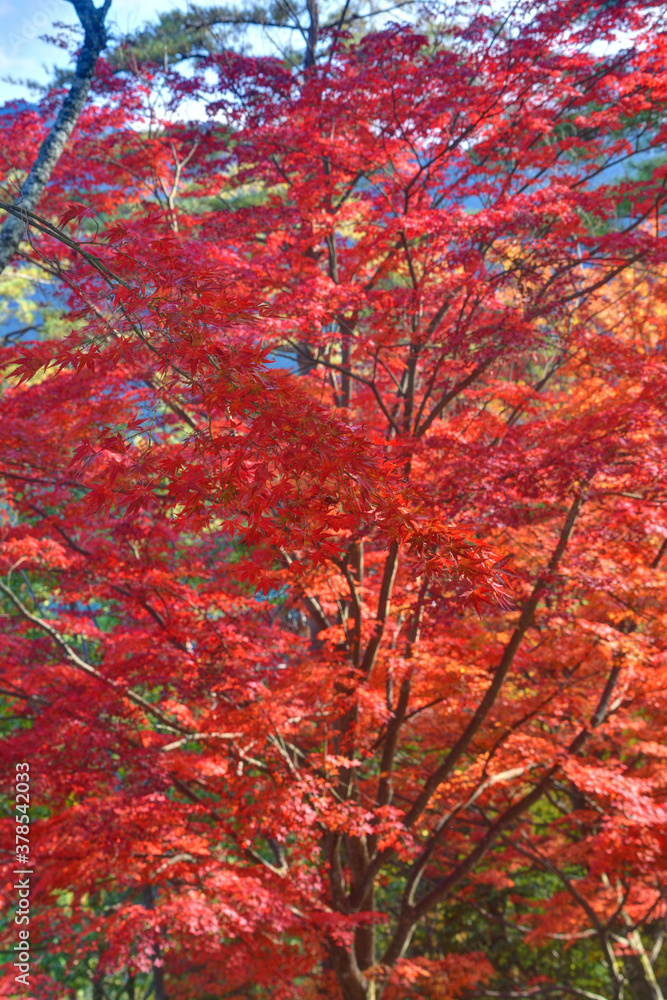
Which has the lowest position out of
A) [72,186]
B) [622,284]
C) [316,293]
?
[316,293]

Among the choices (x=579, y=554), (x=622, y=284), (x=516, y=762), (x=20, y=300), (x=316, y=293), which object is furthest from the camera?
(x=20, y=300)

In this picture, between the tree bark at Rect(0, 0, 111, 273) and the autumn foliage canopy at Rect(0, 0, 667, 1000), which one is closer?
the tree bark at Rect(0, 0, 111, 273)

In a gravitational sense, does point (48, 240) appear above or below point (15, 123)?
below

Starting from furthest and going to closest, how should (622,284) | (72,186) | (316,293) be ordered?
(622,284), (72,186), (316,293)

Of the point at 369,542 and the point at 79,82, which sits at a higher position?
the point at 79,82

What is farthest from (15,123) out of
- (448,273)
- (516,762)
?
(516,762)

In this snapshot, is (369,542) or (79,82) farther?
(369,542)

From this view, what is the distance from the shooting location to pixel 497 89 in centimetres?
599

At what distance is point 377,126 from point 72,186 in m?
4.35

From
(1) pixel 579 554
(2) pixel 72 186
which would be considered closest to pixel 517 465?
(1) pixel 579 554

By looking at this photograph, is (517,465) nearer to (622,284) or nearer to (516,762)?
(516,762)

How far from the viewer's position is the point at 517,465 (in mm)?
5359

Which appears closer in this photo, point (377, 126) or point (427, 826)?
point (377, 126)

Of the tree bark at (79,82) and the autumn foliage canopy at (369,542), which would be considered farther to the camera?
the autumn foliage canopy at (369,542)
